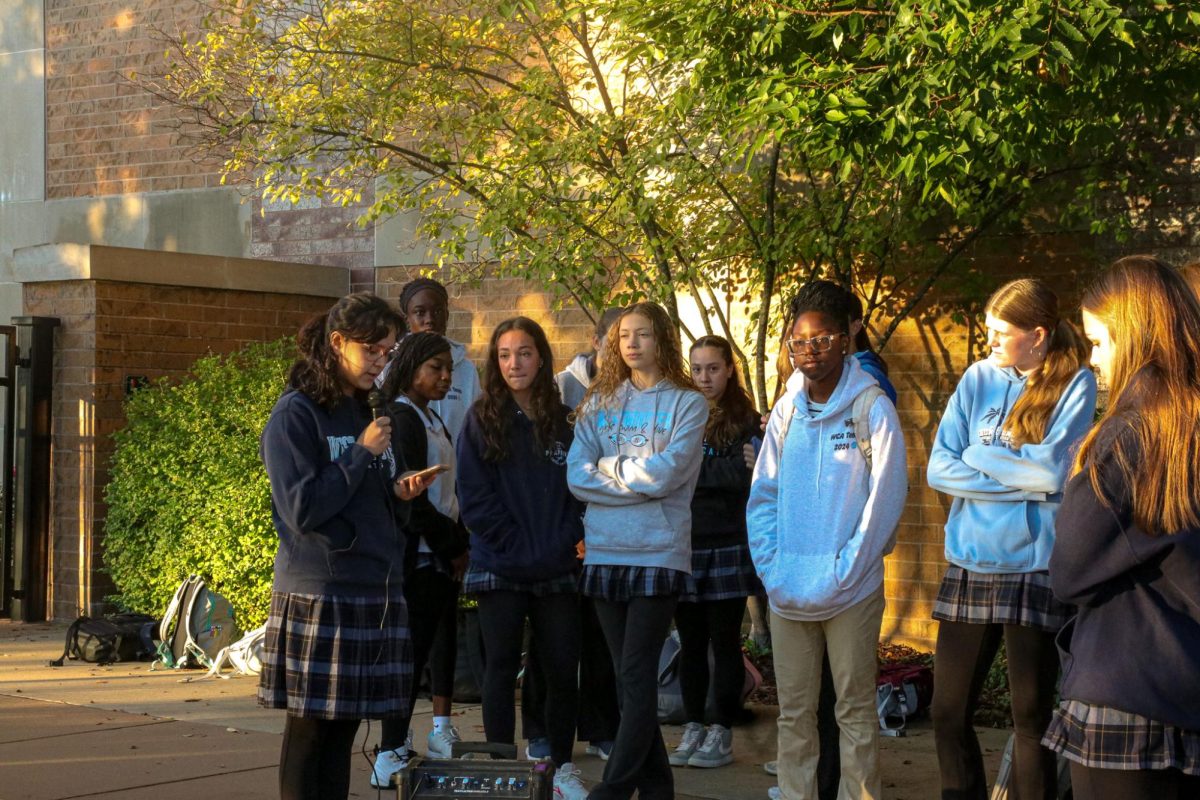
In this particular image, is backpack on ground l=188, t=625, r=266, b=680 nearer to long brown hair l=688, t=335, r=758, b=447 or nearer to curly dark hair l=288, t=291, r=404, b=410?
long brown hair l=688, t=335, r=758, b=447

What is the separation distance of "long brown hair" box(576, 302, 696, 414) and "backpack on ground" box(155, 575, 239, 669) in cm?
428

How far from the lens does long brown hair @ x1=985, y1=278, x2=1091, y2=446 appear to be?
494 cm

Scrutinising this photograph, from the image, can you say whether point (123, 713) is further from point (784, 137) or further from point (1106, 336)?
point (1106, 336)

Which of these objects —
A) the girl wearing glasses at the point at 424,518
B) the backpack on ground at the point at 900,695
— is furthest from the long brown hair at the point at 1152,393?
the backpack on ground at the point at 900,695

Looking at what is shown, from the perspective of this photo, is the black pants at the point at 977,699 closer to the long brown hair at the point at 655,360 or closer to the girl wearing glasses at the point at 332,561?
the long brown hair at the point at 655,360

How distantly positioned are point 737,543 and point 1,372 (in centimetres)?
767

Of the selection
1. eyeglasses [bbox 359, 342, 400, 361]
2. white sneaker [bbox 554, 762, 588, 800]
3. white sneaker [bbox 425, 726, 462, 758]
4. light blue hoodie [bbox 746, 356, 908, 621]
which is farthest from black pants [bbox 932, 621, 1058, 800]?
white sneaker [bbox 425, 726, 462, 758]

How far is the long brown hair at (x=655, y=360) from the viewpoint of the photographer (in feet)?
18.8

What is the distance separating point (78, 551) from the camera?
10.7 m

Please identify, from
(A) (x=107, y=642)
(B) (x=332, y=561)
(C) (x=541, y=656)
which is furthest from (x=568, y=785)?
(A) (x=107, y=642)

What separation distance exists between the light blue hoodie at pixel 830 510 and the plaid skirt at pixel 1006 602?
1.09 feet

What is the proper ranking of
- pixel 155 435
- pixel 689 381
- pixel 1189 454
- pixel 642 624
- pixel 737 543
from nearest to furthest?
1. pixel 1189 454
2. pixel 642 624
3. pixel 689 381
4. pixel 737 543
5. pixel 155 435

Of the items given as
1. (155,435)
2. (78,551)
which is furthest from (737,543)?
(78,551)

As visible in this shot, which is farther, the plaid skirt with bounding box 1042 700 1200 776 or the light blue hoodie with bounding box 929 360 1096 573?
the light blue hoodie with bounding box 929 360 1096 573
